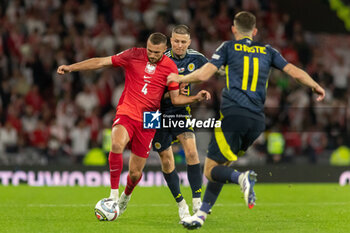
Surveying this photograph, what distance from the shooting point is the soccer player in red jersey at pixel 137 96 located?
24.7 feet

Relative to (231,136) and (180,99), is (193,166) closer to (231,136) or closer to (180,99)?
(180,99)

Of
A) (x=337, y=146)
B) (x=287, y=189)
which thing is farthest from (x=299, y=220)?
(x=337, y=146)

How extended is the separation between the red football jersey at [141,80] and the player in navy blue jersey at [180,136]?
0.35 meters

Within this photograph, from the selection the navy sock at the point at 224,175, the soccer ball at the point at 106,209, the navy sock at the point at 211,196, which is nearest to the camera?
the navy sock at the point at 224,175

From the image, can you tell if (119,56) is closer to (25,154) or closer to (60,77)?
(25,154)

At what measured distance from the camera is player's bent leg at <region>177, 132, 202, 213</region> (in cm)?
822

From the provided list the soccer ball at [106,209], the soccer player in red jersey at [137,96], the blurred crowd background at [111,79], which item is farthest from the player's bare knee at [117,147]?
the blurred crowd background at [111,79]

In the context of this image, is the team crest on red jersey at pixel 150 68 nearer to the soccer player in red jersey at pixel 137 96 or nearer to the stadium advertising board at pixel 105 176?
the soccer player in red jersey at pixel 137 96

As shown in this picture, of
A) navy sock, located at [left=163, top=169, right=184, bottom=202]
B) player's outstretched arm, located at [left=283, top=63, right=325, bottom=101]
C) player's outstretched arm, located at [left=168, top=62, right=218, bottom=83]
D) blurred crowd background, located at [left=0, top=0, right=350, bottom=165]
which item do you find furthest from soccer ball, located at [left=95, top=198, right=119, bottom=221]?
blurred crowd background, located at [left=0, top=0, right=350, bottom=165]

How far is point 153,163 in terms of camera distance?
13.7 metres

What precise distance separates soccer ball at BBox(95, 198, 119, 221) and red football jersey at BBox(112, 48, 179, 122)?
41.2 inches

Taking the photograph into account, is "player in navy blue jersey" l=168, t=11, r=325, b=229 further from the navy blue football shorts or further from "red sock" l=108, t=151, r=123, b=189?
"red sock" l=108, t=151, r=123, b=189

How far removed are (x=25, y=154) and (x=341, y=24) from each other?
9.03 meters

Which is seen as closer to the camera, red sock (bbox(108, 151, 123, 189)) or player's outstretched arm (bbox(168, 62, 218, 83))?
player's outstretched arm (bbox(168, 62, 218, 83))
